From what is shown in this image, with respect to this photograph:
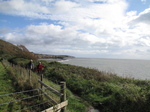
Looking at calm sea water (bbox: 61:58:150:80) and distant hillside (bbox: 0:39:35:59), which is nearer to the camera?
calm sea water (bbox: 61:58:150:80)

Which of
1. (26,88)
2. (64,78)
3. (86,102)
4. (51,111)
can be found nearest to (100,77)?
(64,78)

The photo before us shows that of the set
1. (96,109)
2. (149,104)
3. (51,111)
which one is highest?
(51,111)

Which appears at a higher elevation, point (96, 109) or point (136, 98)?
point (136, 98)

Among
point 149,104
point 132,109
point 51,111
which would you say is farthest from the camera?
point 132,109

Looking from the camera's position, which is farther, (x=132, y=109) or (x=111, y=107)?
(x=111, y=107)

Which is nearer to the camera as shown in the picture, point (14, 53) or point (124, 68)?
point (124, 68)

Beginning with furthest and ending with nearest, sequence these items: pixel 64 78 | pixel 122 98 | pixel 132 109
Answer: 1. pixel 64 78
2. pixel 122 98
3. pixel 132 109

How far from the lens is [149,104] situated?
18.2ft

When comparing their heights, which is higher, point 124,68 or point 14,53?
point 14,53

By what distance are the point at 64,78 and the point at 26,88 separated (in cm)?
578

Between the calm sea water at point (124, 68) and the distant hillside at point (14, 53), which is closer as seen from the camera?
the calm sea water at point (124, 68)

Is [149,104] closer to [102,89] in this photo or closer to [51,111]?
[102,89]

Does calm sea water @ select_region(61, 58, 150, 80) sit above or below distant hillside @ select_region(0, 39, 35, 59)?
below

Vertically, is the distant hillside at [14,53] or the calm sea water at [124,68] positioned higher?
the distant hillside at [14,53]
